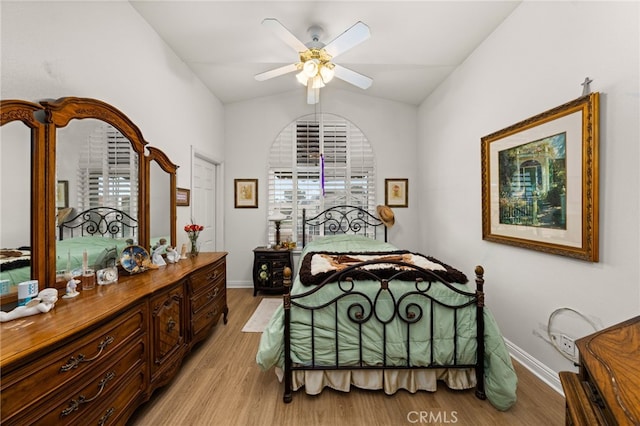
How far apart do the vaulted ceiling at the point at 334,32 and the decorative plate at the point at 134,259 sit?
6.78 ft

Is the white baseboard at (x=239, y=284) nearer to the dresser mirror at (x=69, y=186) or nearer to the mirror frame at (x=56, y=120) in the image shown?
the dresser mirror at (x=69, y=186)

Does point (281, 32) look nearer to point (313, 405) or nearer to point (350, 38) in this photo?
point (350, 38)

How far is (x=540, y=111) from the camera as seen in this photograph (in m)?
2.07

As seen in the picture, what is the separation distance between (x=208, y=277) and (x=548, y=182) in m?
2.93

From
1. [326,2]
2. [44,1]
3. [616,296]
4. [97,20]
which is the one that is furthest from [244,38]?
[616,296]

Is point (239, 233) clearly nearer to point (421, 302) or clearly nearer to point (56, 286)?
point (56, 286)

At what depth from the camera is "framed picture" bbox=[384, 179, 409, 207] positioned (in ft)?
14.4

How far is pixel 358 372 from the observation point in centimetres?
191

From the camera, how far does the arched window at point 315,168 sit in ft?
14.4

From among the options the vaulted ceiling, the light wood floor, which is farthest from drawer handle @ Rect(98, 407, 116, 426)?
the vaulted ceiling

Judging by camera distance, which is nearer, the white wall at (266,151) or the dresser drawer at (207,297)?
the dresser drawer at (207,297)

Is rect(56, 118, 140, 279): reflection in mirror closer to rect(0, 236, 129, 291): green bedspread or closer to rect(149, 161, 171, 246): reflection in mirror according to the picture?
rect(0, 236, 129, 291): green bedspread

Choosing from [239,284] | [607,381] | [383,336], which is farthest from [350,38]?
[239,284]

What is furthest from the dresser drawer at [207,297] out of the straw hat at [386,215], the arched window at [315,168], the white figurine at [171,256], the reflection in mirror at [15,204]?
the straw hat at [386,215]
